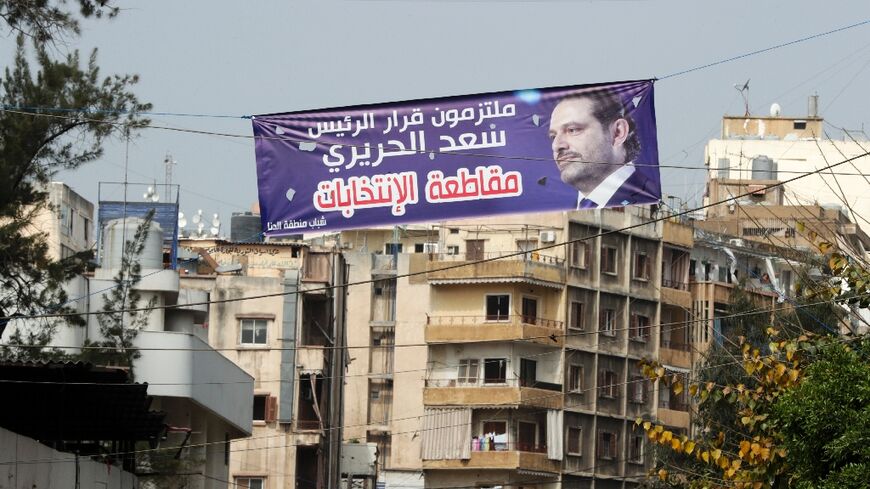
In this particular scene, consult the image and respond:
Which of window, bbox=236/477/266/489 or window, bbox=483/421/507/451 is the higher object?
window, bbox=483/421/507/451

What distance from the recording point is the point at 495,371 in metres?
71.7

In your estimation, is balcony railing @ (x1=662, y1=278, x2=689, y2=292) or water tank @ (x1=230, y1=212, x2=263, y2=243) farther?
water tank @ (x1=230, y1=212, x2=263, y2=243)

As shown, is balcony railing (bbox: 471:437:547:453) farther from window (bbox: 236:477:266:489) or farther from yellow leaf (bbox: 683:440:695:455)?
yellow leaf (bbox: 683:440:695:455)

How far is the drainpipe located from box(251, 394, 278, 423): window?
20 cm

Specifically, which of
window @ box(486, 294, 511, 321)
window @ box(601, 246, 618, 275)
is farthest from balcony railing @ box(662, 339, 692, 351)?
window @ box(486, 294, 511, 321)

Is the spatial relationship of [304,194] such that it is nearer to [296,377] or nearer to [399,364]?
[296,377]

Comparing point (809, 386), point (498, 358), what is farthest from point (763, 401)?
point (498, 358)

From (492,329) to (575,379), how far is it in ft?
12.7

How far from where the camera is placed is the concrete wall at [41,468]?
2308 cm

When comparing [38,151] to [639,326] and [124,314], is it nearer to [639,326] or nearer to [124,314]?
[124,314]

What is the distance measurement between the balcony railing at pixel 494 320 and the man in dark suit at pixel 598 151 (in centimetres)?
4856

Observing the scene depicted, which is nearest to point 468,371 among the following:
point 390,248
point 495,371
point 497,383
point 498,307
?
point 495,371

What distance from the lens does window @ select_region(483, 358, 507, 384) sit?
71312 mm

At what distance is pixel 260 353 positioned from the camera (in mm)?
66688
